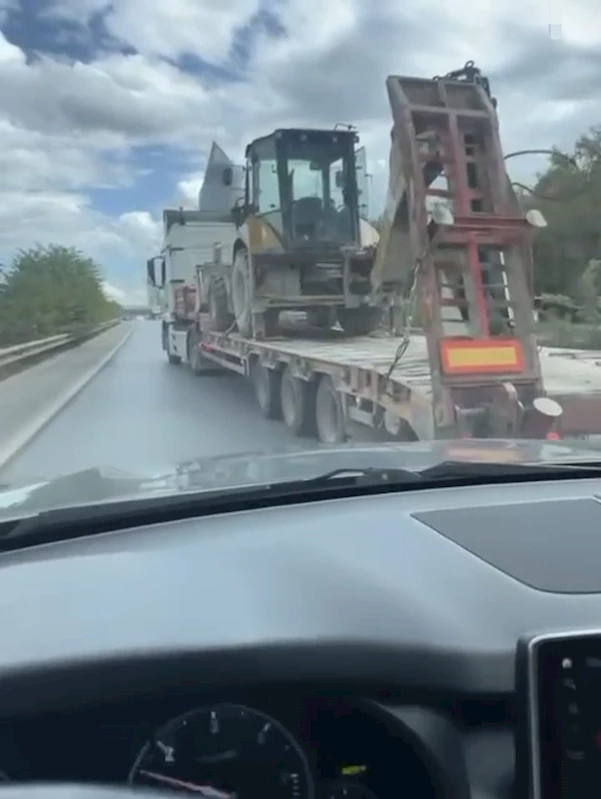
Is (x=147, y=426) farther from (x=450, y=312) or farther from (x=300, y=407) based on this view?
(x=450, y=312)

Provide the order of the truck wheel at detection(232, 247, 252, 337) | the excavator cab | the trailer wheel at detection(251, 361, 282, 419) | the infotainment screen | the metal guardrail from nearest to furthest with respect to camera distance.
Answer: the infotainment screen, the trailer wheel at detection(251, 361, 282, 419), the excavator cab, the metal guardrail, the truck wheel at detection(232, 247, 252, 337)

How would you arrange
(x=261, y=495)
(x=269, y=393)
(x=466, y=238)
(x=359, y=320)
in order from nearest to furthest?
(x=261, y=495) → (x=466, y=238) → (x=269, y=393) → (x=359, y=320)

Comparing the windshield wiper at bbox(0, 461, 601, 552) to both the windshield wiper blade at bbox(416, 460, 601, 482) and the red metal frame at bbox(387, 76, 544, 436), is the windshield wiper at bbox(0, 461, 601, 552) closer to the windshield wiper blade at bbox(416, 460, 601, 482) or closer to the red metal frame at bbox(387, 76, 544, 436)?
the windshield wiper blade at bbox(416, 460, 601, 482)

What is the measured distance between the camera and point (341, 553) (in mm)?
2225

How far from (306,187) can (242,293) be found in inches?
64.5

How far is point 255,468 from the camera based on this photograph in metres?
3.03

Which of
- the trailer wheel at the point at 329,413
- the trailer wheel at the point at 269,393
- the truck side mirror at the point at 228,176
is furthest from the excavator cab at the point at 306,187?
the trailer wheel at the point at 329,413

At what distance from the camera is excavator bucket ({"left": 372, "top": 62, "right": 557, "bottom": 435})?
745cm

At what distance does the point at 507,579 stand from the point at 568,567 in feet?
0.48

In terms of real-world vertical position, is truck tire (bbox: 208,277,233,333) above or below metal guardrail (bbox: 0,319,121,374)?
above

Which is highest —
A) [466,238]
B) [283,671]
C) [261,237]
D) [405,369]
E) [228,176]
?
[228,176]

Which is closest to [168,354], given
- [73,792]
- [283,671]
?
[283,671]

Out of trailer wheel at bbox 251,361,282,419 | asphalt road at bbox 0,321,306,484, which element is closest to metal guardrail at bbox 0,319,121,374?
asphalt road at bbox 0,321,306,484

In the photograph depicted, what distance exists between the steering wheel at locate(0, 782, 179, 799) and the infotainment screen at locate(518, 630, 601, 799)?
25.1 inches
